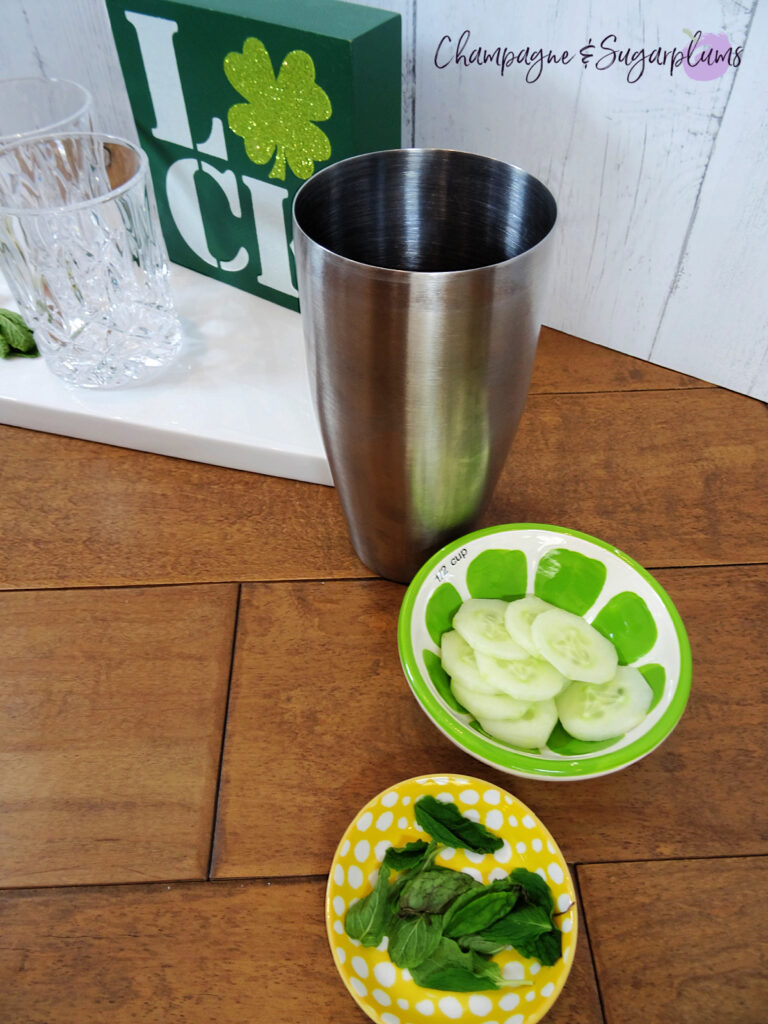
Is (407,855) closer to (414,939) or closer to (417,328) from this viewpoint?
(414,939)

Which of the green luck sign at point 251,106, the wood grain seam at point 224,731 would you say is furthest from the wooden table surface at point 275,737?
the green luck sign at point 251,106

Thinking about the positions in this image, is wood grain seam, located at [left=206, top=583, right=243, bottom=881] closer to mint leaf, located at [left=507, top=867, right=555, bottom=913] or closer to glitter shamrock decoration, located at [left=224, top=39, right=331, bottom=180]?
mint leaf, located at [left=507, top=867, right=555, bottom=913]

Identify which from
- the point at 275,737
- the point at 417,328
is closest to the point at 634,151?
the point at 417,328

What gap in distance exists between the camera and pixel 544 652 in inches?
Result: 13.9

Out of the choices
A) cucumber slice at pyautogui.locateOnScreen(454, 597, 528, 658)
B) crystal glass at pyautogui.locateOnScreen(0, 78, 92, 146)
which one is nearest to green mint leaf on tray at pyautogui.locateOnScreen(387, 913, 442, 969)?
cucumber slice at pyautogui.locateOnScreen(454, 597, 528, 658)

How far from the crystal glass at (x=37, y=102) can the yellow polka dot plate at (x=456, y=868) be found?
0.49 metres

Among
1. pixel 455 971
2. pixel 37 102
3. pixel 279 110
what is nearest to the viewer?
pixel 455 971

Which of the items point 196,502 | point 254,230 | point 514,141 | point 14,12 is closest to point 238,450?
point 196,502

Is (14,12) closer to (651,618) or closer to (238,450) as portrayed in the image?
(238,450)

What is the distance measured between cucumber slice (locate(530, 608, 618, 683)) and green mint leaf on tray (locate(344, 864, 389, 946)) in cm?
12

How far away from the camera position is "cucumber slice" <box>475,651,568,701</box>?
1.12 feet

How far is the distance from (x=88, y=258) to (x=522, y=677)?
0.35 metres

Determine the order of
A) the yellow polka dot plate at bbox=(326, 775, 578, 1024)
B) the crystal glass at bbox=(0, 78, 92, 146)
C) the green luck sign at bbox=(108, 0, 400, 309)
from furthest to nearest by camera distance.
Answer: the crystal glass at bbox=(0, 78, 92, 146) → the green luck sign at bbox=(108, 0, 400, 309) → the yellow polka dot plate at bbox=(326, 775, 578, 1024)

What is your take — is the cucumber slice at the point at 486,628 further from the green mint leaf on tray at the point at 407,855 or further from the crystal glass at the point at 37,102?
the crystal glass at the point at 37,102
